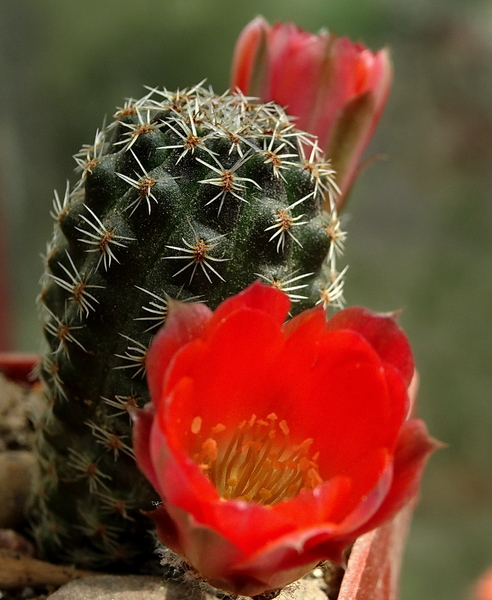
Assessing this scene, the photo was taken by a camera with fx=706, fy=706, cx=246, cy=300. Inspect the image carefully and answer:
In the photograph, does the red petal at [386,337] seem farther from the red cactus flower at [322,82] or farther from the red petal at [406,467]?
the red cactus flower at [322,82]

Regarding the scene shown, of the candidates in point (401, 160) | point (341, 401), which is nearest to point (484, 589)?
point (401, 160)

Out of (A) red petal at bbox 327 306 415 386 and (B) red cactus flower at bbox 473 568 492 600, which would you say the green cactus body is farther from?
(B) red cactus flower at bbox 473 568 492 600

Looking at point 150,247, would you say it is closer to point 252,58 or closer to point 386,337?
point 386,337

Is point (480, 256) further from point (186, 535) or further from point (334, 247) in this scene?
point (186, 535)

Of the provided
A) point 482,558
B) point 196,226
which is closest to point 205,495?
point 196,226

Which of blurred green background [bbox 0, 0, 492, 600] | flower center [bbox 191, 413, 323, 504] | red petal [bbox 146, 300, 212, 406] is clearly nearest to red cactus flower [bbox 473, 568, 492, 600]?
blurred green background [bbox 0, 0, 492, 600]

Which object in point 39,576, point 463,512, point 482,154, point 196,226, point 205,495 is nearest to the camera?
point 205,495

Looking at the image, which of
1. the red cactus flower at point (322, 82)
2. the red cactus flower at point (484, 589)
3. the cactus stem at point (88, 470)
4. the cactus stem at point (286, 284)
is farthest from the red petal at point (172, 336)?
the red cactus flower at point (484, 589)
